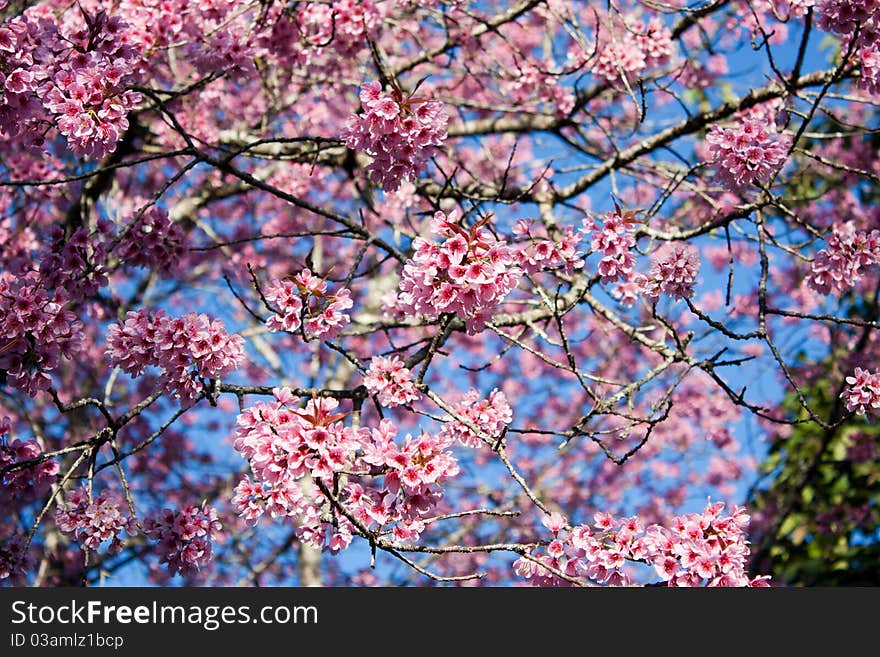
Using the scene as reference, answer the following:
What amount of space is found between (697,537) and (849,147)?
535 centimetres

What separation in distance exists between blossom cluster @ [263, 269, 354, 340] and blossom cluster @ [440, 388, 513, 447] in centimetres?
57

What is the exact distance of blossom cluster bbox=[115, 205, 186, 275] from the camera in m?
3.85

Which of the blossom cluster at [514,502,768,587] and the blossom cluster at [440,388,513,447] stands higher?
the blossom cluster at [440,388,513,447]

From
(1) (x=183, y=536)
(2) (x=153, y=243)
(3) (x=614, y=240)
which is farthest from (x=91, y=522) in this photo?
(3) (x=614, y=240)

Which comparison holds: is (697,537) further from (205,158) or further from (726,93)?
(726,93)

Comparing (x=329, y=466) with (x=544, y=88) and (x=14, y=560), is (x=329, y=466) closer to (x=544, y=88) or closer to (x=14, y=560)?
(x=14, y=560)

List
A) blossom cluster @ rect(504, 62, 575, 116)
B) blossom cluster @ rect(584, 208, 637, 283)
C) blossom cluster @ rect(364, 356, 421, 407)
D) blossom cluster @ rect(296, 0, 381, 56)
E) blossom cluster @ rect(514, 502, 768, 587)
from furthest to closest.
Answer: blossom cluster @ rect(504, 62, 575, 116)
blossom cluster @ rect(296, 0, 381, 56)
blossom cluster @ rect(584, 208, 637, 283)
blossom cluster @ rect(364, 356, 421, 407)
blossom cluster @ rect(514, 502, 768, 587)

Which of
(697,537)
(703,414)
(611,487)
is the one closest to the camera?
(697,537)

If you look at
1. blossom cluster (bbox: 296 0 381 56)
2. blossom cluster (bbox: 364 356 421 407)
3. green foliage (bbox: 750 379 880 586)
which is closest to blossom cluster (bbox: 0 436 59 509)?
blossom cluster (bbox: 364 356 421 407)

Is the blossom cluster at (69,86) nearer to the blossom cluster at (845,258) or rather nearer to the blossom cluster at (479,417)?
the blossom cluster at (479,417)

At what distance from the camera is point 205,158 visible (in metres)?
3.38

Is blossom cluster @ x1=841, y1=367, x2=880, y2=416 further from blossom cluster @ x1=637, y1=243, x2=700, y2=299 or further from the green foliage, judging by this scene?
the green foliage

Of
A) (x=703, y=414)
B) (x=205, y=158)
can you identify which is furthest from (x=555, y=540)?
(x=703, y=414)

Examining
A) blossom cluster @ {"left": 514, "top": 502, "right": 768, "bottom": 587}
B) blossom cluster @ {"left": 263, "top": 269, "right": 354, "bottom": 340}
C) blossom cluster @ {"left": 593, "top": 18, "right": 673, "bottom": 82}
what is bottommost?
blossom cluster @ {"left": 514, "top": 502, "right": 768, "bottom": 587}
